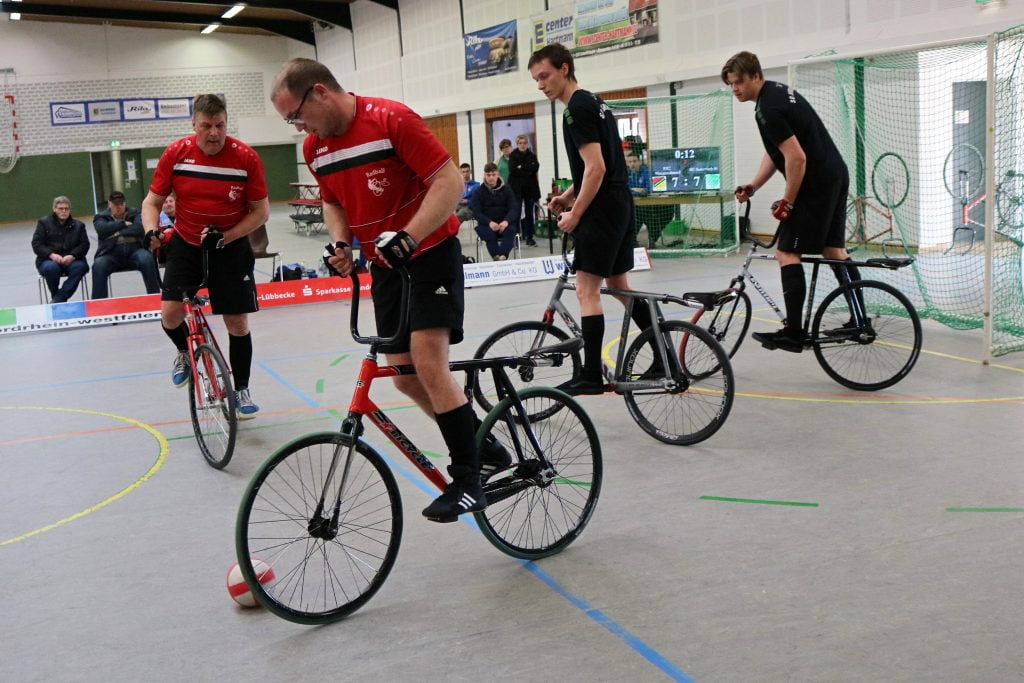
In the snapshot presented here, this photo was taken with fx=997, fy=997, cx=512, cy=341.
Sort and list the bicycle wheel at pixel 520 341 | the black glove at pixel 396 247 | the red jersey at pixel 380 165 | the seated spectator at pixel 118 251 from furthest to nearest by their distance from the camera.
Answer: the seated spectator at pixel 118 251, the bicycle wheel at pixel 520 341, the red jersey at pixel 380 165, the black glove at pixel 396 247

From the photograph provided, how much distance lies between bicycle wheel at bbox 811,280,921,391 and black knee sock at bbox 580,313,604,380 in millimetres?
1399

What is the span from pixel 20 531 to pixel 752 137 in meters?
13.2

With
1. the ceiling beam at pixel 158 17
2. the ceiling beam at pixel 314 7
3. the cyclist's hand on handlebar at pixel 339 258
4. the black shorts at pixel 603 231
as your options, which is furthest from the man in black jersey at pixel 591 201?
the ceiling beam at pixel 158 17

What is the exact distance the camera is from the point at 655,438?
192 inches

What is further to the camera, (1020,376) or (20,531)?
(1020,376)

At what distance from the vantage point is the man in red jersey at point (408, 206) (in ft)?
10.1

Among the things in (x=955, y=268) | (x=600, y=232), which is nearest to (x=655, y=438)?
(x=600, y=232)

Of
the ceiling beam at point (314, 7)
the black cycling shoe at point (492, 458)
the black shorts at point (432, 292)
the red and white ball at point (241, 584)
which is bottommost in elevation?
the red and white ball at point (241, 584)

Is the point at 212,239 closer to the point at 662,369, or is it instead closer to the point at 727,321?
the point at 662,369

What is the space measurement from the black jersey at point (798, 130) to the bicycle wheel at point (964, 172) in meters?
6.68

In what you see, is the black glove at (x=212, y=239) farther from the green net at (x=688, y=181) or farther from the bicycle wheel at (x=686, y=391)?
the green net at (x=688, y=181)

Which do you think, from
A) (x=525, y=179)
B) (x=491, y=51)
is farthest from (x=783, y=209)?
(x=491, y=51)

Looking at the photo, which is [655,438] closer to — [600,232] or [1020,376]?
[600,232]

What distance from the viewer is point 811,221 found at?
576 cm
